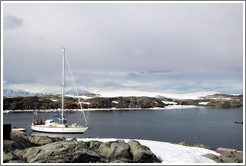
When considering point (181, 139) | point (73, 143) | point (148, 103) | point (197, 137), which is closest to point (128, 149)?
point (73, 143)

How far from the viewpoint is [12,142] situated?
17141 mm

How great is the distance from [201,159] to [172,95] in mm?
168925

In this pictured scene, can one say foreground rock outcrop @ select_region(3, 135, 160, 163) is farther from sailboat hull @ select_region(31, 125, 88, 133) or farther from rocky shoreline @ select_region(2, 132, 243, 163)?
sailboat hull @ select_region(31, 125, 88, 133)

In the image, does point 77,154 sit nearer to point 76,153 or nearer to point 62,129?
point 76,153

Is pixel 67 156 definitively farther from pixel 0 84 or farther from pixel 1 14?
pixel 1 14

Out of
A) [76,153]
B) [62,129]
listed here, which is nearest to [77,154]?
[76,153]

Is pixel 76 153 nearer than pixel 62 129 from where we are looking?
Yes

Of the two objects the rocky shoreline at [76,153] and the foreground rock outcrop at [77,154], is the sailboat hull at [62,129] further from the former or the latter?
the foreground rock outcrop at [77,154]

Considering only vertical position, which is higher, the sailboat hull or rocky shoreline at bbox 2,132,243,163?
rocky shoreline at bbox 2,132,243,163

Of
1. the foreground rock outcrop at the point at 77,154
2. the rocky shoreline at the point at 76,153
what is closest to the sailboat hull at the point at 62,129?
the rocky shoreline at the point at 76,153

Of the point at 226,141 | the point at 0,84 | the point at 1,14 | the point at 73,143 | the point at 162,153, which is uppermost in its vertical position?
the point at 1,14

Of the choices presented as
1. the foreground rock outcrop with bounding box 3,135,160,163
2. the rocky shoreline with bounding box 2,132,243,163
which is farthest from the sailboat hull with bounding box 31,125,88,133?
the foreground rock outcrop with bounding box 3,135,160,163

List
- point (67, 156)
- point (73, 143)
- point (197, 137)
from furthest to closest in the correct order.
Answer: point (197, 137)
point (73, 143)
point (67, 156)

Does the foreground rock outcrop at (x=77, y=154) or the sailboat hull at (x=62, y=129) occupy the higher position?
the foreground rock outcrop at (x=77, y=154)
